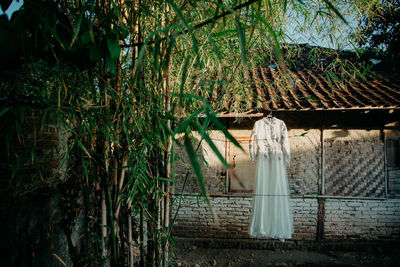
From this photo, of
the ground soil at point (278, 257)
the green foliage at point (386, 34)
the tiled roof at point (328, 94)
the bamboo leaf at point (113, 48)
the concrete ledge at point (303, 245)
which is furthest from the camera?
the green foliage at point (386, 34)

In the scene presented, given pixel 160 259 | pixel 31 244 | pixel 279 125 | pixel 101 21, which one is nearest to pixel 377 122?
pixel 279 125

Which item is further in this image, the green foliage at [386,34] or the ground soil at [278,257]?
the green foliage at [386,34]

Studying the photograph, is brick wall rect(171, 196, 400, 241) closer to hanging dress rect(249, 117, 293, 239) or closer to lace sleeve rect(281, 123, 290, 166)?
hanging dress rect(249, 117, 293, 239)

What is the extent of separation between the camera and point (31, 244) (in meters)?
1.29

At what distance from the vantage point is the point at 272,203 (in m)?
3.49

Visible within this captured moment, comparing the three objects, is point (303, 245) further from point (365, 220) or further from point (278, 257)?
point (365, 220)

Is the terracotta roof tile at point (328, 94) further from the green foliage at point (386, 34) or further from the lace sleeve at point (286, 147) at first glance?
the green foliage at point (386, 34)

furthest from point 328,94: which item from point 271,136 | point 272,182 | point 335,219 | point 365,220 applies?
point 365,220

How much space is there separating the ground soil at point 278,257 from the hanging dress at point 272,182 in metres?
0.83

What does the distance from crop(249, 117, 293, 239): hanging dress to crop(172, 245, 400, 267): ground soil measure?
0.83 m

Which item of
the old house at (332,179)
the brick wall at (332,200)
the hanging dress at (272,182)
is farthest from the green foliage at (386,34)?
the hanging dress at (272,182)

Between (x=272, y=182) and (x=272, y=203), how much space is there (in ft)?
1.12

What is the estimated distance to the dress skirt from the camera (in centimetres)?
340

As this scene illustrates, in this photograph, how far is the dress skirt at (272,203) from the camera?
134 inches
